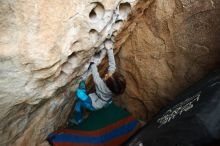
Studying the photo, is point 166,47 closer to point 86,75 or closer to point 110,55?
point 110,55

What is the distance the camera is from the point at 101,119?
3.33 m

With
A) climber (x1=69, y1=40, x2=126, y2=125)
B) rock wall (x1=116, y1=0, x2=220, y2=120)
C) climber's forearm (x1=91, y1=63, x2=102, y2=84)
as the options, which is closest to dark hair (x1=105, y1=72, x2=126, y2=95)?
climber (x1=69, y1=40, x2=126, y2=125)

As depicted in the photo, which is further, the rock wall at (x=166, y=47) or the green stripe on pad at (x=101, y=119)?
the green stripe on pad at (x=101, y=119)

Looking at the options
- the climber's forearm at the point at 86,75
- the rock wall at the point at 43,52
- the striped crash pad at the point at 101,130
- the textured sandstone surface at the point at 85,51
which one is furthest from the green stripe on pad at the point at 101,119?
the climber's forearm at the point at 86,75

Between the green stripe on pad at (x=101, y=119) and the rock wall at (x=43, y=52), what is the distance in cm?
39

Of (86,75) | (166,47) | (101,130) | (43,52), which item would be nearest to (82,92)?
(86,75)

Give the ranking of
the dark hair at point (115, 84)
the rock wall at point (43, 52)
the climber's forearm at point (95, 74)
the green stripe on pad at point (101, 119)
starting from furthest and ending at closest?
the green stripe on pad at point (101, 119), the climber's forearm at point (95, 74), the dark hair at point (115, 84), the rock wall at point (43, 52)

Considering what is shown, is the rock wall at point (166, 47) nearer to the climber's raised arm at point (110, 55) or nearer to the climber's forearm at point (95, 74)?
the climber's raised arm at point (110, 55)

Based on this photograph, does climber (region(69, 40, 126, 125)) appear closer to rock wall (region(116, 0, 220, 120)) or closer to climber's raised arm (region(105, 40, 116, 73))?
climber's raised arm (region(105, 40, 116, 73))

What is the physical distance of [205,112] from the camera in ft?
7.20

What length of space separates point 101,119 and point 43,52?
4.16ft

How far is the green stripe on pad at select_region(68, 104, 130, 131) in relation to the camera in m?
3.28

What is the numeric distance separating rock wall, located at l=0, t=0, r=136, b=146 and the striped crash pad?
0.28m

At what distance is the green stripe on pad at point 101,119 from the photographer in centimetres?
328
